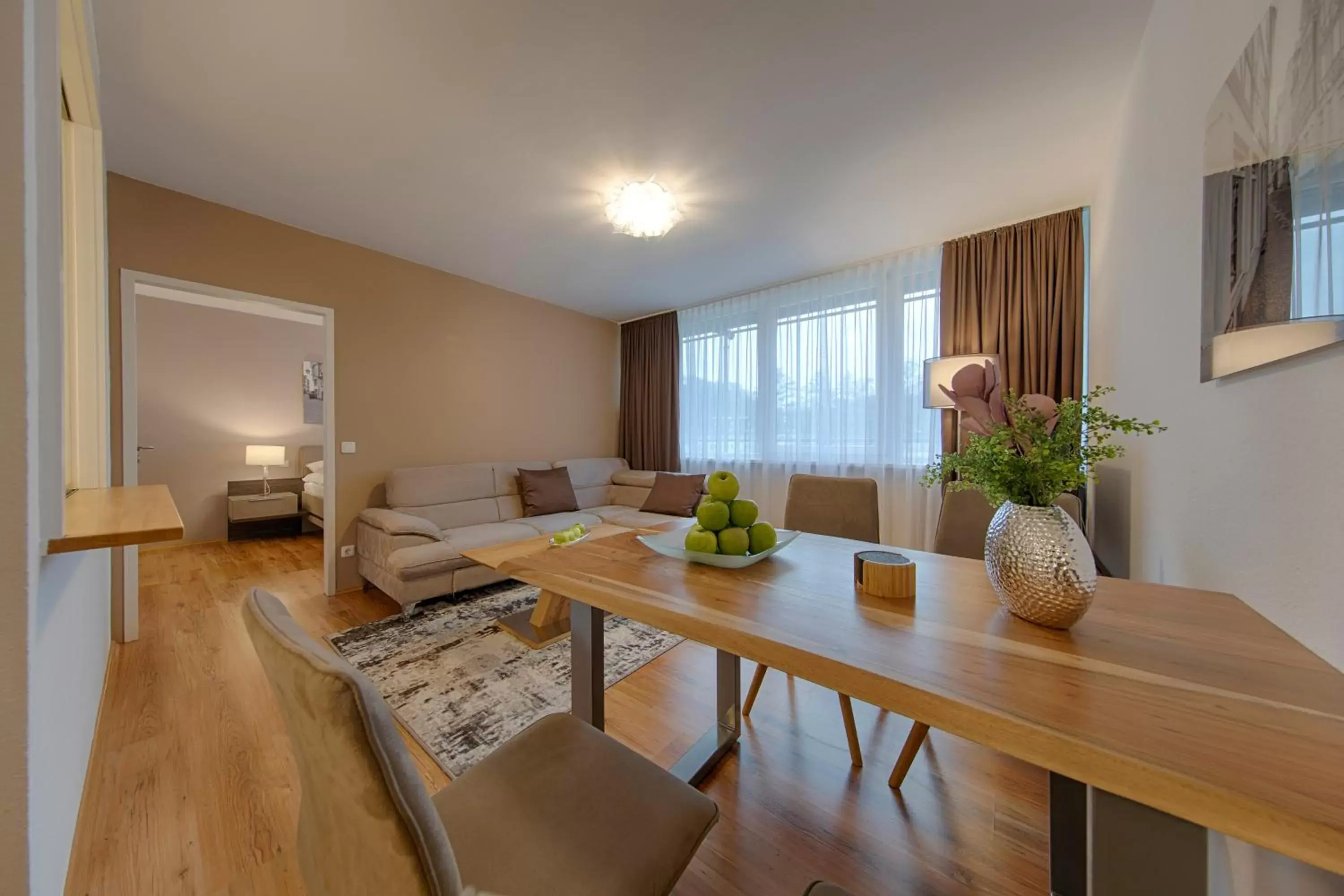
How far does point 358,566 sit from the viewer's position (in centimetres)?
317

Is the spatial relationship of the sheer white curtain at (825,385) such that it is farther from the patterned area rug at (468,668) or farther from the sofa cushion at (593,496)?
the patterned area rug at (468,668)

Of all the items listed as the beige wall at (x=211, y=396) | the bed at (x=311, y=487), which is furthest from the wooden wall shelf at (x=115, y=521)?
the beige wall at (x=211, y=396)

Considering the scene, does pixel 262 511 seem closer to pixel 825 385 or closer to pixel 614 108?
pixel 614 108

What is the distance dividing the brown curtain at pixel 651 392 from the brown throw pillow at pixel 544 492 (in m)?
1.13

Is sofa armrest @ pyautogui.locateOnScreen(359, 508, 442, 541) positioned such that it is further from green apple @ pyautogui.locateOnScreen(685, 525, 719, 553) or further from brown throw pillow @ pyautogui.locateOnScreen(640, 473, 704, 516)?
green apple @ pyautogui.locateOnScreen(685, 525, 719, 553)

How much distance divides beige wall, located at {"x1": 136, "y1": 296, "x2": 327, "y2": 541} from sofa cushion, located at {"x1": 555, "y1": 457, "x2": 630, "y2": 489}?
280 centimetres

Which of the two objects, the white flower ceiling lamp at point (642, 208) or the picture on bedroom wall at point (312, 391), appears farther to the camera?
the picture on bedroom wall at point (312, 391)

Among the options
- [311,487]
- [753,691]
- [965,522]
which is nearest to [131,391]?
[311,487]

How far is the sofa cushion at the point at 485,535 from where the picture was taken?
9.50 feet

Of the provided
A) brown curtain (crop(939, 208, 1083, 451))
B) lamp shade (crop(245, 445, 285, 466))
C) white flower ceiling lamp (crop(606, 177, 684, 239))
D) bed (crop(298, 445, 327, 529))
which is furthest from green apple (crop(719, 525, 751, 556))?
lamp shade (crop(245, 445, 285, 466))

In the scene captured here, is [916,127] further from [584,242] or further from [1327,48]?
[584,242]

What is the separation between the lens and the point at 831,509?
1.86 meters

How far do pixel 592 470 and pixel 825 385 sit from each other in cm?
241

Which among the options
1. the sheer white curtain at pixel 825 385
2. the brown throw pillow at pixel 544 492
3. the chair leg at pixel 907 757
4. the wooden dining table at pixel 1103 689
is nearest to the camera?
the wooden dining table at pixel 1103 689
